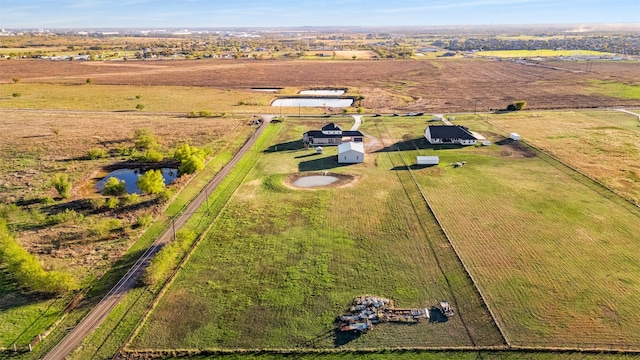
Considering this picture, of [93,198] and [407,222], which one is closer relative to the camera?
[407,222]

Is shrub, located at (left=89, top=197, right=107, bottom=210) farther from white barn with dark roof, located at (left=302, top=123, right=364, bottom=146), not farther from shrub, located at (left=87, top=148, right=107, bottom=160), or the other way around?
white barn with dark roof, located at (left=302, top=123, right=364, bottom=146)

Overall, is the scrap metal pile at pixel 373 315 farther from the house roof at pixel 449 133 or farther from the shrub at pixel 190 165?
the house roof at pixel 449 133

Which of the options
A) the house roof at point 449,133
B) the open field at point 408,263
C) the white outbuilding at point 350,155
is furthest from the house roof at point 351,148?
the house roof at point 449,133

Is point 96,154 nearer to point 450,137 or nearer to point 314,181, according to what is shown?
point 314,181

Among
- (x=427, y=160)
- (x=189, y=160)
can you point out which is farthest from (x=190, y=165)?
(x=427, y=160)

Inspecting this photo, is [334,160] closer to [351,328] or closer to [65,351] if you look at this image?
[351,328]

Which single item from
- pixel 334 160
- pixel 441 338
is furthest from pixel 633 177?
pixel 441 338

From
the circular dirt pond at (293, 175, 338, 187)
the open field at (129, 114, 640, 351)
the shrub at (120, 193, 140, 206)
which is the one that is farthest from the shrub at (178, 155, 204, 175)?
the circular dirt pond at (293, 175, 338, 187)
